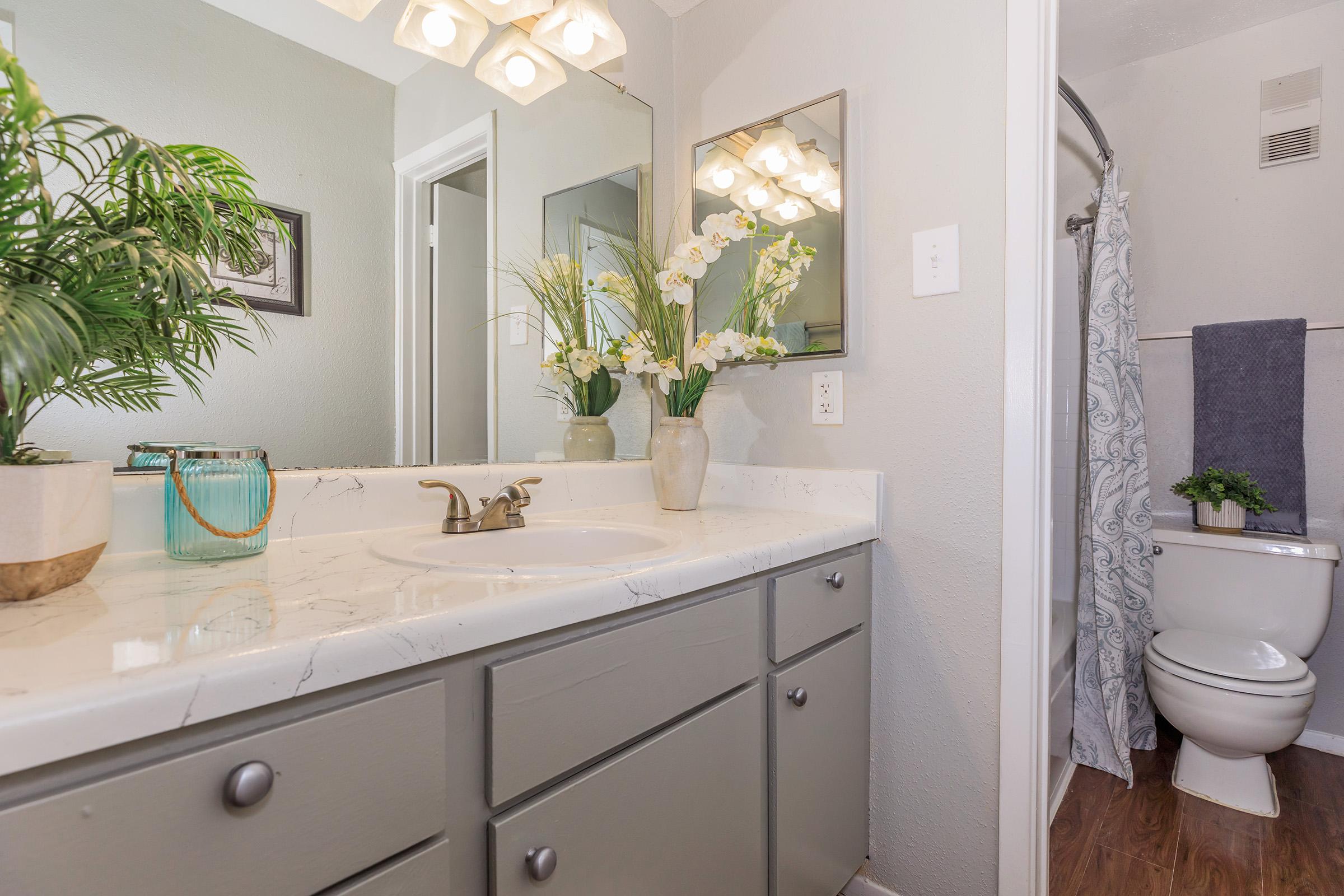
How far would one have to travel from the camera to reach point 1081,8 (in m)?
2.01

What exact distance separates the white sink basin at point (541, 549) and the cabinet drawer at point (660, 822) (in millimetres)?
237

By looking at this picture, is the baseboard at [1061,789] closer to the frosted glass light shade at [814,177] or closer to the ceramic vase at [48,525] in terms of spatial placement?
the frosted glass light shade at [814,177]

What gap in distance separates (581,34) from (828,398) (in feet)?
3.26

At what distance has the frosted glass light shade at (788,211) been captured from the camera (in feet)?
4.78

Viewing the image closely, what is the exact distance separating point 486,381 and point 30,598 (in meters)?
0.80

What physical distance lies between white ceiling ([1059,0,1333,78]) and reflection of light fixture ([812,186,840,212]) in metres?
1.26

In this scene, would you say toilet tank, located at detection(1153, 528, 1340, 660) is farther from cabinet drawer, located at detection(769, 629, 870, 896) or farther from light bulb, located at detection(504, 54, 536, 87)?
light bulb, located at detection(504, 54, 536, 87)

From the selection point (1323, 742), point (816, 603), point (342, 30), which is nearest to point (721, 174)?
point (342, 30)

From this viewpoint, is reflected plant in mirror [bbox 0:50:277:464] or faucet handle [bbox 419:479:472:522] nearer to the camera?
reflected plant in mirror [bbox 0:50:277:464]

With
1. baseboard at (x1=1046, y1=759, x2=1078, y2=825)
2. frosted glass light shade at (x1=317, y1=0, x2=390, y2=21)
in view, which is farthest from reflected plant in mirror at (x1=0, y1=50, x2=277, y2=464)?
baseboard at (x1=1046, y1=759, x2=1078, y2=825)

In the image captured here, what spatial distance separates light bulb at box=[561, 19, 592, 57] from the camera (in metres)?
1.41

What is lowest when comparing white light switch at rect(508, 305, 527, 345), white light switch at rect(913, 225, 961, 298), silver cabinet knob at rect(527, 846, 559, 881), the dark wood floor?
the dark wood floor

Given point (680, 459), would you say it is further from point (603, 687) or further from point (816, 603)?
point (603, 687)

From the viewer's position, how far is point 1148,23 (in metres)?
2.10
